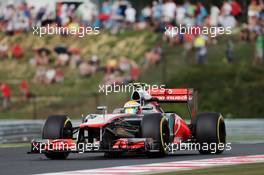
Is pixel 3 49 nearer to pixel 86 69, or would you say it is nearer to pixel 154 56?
pixel 86 69

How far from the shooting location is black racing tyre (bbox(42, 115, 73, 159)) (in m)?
17.2

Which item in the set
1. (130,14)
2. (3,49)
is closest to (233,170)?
(130,14)

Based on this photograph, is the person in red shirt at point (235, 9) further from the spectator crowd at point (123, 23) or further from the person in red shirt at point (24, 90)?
the person in red shirt at point (24, 90)

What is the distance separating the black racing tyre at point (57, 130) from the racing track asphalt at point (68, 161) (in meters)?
0.19

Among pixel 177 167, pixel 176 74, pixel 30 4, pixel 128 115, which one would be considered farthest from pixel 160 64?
pixel 177 167

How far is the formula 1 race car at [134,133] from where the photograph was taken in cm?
→ 1667

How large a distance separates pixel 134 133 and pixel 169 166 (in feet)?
8.85

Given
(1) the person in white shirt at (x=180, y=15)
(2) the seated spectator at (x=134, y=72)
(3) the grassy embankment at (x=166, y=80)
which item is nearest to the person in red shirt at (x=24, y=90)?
(3) the grassy embankment at (x=166, y=80)

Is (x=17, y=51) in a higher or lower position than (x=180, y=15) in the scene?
lower

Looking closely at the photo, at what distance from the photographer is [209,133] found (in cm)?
1817

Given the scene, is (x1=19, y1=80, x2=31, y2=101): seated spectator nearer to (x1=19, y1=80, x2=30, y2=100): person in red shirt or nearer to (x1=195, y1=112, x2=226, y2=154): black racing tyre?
(x1=19, y1=80, x2=30, y2=100): person in red shirt

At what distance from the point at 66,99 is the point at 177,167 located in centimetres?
2261

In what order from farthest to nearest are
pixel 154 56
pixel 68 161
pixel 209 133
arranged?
pixel 154 56, pixel 209 133, pixel 68 161

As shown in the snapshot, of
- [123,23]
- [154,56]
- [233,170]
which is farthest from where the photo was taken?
[123,23]
